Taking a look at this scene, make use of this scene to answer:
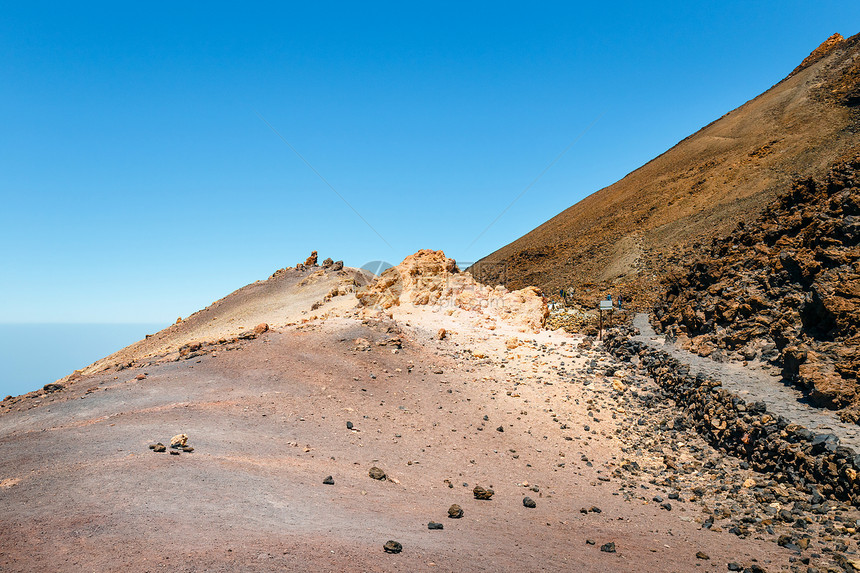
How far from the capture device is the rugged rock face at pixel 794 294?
9352mm

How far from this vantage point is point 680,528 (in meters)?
6.64

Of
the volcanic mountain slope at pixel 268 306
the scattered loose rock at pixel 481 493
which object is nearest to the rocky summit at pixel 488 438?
the scattered loose rock at pixel 481 493

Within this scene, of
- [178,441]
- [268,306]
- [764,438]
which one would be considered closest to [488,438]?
[764,438]

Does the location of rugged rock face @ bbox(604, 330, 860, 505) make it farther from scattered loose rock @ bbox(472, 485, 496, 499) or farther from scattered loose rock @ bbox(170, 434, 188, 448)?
scattered loose rock @ bbox(170, 434, 188, 448)

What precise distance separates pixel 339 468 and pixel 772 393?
8.20 metres

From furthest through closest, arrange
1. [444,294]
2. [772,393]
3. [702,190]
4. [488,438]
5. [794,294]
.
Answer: [702,190], [444,294], [794,294], [488,438], [772,393]

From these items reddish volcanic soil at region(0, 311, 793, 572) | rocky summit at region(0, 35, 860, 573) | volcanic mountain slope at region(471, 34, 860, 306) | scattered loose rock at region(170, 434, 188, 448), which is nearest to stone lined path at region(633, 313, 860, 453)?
rocky summit at region(0, 35, 860, 573)

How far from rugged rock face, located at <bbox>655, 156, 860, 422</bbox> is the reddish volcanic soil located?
106 inches

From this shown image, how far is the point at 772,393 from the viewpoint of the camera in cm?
944

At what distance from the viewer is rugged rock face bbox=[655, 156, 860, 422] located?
935 cm

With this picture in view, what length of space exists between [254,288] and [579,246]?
113ft

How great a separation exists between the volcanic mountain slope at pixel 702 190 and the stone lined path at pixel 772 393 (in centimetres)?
1983

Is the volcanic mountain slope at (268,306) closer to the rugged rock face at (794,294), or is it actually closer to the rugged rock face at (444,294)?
the rugged rock face at (444,294)

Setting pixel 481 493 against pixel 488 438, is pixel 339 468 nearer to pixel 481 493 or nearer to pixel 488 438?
pixel 481 493
